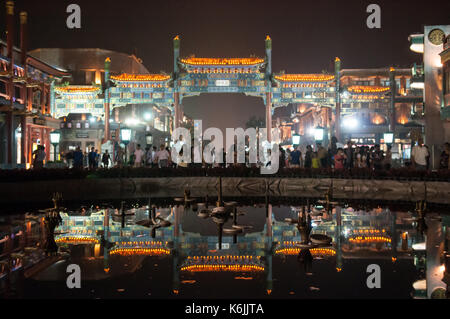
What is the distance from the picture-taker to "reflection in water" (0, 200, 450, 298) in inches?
229

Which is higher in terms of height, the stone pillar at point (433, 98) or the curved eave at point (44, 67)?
the curved eave at point (44, 67)

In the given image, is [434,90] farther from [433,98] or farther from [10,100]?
[10,100]

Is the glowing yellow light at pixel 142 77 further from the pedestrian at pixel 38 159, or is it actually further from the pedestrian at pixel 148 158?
the pedestrian at pixel 38 159

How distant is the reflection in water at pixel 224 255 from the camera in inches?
229

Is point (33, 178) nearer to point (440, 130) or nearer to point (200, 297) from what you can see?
point (200, 297)

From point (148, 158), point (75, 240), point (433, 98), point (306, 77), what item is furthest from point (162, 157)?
point (433, 98)

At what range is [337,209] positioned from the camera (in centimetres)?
1411

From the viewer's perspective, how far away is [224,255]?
25.1ft

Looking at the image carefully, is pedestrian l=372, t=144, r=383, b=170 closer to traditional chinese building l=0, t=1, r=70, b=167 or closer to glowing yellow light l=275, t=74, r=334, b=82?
glowing yellow light l=275, t=74, r=334, b=82

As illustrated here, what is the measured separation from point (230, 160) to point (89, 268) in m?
18.5

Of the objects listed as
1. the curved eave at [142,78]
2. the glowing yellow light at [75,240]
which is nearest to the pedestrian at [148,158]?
the curved eave at [142,78]

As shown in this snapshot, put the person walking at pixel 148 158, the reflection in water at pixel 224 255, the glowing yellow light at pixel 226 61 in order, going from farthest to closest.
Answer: the glowing yellow light at pixel 226 61
the person walking at pixel 148 158
the reflection in water at pixel 224 255

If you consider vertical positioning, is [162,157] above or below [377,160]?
above

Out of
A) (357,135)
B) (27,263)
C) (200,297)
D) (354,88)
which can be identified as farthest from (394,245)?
(357,135)
